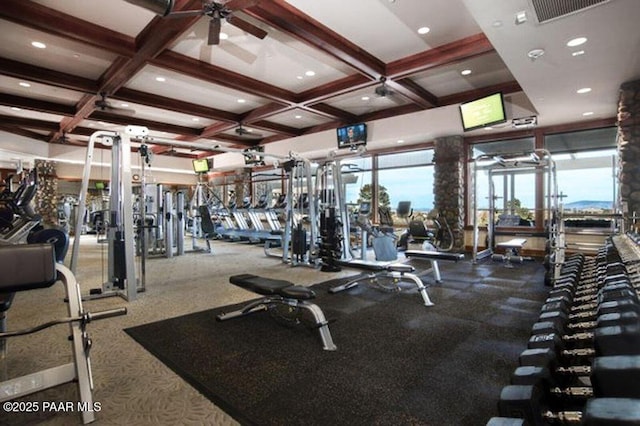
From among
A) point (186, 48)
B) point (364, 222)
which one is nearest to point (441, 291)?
point (364, 222)

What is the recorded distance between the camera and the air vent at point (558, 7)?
277 cm

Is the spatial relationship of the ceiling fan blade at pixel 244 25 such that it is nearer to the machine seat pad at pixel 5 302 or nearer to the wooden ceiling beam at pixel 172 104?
the machine seat pad at pixel 5 302

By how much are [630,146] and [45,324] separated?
682cm

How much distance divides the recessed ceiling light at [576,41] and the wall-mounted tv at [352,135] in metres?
4.94

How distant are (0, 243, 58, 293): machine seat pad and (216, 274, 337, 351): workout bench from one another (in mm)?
1614

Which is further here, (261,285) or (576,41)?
(576,41)

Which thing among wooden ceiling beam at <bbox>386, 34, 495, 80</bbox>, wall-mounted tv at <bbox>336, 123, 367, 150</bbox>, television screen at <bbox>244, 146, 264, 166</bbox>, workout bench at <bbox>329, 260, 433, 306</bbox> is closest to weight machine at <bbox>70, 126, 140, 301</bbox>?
television screen at <bbox>244, 146, 264, 166</bbox>

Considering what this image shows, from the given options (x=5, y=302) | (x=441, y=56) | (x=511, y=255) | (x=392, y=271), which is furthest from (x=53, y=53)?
(x=511, y=255)

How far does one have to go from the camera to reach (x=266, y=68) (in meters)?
5.71

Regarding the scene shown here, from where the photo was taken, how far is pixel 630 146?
191 inches

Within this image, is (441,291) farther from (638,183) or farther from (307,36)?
(307,36)

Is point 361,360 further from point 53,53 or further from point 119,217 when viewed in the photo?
point 53,53

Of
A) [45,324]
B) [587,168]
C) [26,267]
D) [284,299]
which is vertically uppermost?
[587,168]

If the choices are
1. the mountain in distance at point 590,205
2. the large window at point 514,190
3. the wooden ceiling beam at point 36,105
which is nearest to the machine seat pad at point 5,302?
the wooden ceiling beam at point 36,105
